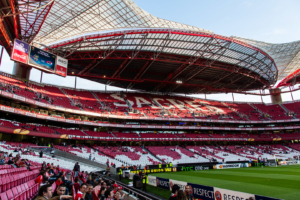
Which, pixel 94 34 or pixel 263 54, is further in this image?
pixel 263 54

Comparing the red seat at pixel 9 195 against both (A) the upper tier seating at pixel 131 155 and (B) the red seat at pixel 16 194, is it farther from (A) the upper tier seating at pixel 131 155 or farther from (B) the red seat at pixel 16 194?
(A) the upper tier seating at pixel 131 155

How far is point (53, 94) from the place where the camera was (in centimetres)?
4497

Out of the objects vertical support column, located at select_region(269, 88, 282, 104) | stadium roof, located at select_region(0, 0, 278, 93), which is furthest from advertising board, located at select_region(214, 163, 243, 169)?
vertical support column, located at select_region(269, 88, 282, 104)

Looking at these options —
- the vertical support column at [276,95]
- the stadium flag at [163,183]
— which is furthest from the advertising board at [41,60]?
the vertical support column at [276,95]

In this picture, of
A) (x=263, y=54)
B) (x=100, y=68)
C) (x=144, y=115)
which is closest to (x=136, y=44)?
(x=100, y=68)

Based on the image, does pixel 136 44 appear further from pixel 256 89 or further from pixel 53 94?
pixel 256 89

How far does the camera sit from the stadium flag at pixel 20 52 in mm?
24538

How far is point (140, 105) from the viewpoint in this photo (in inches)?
2227

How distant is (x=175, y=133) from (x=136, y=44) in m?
28.7

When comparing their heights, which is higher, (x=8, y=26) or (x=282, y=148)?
(x=8, y=26)

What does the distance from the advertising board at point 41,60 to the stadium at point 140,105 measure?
0.15m

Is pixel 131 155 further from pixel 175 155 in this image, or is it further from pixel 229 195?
pixel 229 195

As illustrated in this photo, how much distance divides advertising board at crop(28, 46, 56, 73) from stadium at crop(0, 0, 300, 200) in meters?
0.15

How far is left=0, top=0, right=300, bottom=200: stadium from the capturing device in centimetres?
2520
